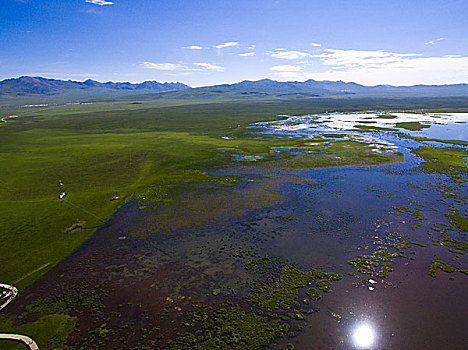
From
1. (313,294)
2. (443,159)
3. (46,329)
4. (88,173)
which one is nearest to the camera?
(46,329)

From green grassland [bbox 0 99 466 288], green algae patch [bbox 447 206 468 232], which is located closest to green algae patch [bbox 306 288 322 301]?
green algae patch [bbox 447 206 468 232]

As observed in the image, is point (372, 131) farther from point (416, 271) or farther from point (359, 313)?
point (359, 313)

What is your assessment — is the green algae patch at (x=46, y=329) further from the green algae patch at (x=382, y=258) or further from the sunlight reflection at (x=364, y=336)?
the green algae patch at (x=382, y=258)

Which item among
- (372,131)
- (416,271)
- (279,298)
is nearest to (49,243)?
(279,298)

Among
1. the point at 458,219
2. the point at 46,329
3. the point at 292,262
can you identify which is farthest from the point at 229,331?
the point at 458,219

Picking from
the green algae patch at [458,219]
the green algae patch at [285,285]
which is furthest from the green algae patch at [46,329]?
the green algae patch at [458,219]

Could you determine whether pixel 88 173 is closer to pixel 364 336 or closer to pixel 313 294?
pixel 313 294
